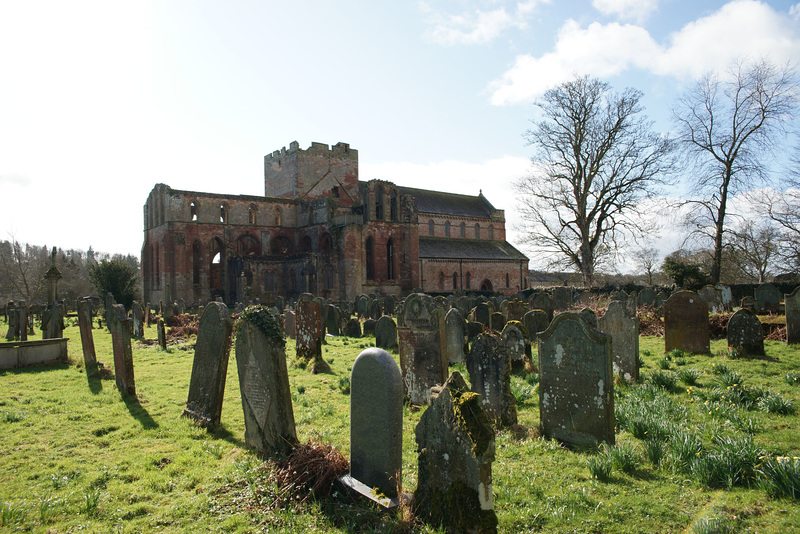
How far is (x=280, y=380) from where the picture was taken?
5199mm

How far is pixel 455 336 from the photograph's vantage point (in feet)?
34.7

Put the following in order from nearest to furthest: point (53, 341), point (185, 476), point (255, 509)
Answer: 1. point (255, 509)
2. point (185, 476)
3. point (53, 341)

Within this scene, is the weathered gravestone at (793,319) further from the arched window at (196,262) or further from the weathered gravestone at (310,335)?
the arched window at (196,262)

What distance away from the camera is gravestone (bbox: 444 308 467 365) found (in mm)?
10516

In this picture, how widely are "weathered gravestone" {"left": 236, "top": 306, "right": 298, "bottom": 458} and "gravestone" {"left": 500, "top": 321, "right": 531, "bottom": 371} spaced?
17.7ft

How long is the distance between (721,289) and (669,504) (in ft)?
58.8

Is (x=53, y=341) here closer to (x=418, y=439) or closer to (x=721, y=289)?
Result: (x=418, y=439)

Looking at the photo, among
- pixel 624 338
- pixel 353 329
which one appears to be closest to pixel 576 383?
pixel 624 338

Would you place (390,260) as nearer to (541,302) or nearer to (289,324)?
(541,302)

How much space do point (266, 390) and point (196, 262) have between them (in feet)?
116

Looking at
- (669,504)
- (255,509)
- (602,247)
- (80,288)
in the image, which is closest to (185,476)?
(255,509)

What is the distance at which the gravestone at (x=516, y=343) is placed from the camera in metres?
9.41

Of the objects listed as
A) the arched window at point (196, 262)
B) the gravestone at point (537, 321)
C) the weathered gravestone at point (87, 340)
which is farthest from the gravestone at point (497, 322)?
the arched window at point (196, 262)

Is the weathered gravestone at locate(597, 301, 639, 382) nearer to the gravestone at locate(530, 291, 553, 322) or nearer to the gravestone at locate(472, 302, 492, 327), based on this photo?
the gravestone at locate(472, 302, 492, 327)
